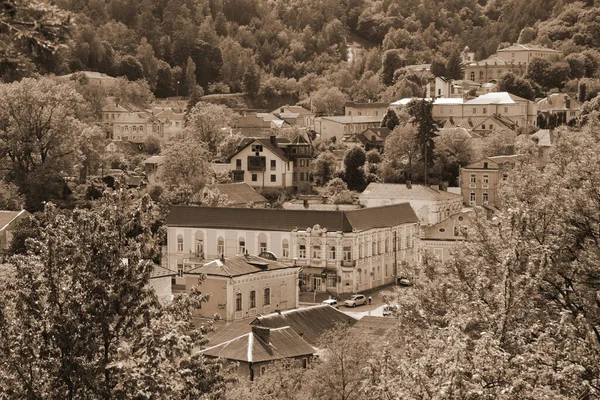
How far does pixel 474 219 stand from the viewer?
617 inches

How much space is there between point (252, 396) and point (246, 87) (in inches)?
3208

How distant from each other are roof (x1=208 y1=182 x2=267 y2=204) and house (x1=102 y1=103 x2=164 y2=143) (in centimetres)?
2299

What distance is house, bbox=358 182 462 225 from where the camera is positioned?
49344mm

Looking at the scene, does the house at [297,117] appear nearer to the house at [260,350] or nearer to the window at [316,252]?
the window at [316,252]

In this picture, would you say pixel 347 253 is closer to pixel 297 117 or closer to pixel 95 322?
pixel 95 322

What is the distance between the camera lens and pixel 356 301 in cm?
3916

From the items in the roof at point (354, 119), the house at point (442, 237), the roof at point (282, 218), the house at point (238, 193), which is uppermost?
the roof at point (354, 119)

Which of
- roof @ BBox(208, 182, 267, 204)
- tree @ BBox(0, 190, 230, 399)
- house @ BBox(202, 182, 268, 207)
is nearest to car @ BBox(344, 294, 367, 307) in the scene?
house @ BBox(202, 182, 268, 207)

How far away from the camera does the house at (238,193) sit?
168ft

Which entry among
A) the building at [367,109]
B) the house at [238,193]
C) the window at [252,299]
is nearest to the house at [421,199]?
the house at [238,193]

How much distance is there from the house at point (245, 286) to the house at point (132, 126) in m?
39.3

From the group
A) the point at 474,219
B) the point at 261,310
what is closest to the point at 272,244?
the point at 261,310

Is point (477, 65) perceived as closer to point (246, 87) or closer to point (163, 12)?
point (246, 87)

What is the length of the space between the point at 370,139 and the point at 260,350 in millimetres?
43279
